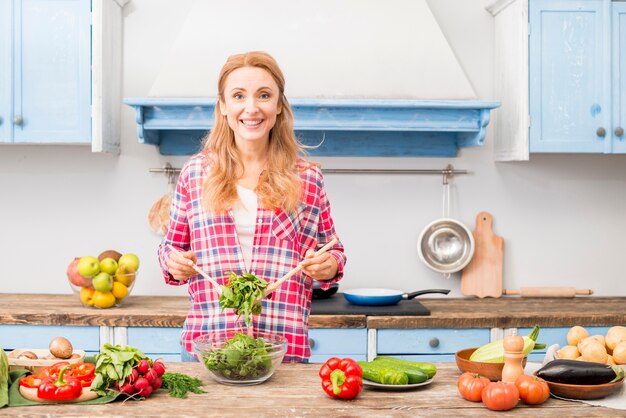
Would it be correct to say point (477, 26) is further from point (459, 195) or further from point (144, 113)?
point (144, 113)

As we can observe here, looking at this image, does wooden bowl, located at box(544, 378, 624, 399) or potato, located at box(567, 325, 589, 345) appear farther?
potato, located at box(567, 325, 589, 345)

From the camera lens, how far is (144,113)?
12.0 ft

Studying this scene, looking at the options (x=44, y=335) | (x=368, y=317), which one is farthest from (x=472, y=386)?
(x=44, y=335)

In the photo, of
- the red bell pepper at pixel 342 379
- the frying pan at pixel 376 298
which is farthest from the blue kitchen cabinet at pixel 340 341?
the red bell pepper at pixel 342 379

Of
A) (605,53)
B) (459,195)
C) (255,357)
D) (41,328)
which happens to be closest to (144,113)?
(41,328)

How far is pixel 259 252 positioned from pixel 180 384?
51 cm

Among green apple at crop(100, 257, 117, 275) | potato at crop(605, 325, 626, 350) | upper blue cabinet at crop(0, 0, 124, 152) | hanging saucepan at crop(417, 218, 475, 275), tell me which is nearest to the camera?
potato at crop(605, 325, 626, 350)

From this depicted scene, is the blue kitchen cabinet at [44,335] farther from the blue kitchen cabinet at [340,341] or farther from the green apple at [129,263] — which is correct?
the blue kitchen cabinet at [340,341]

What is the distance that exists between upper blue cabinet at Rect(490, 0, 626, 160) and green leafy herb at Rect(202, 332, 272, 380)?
2.17 metres

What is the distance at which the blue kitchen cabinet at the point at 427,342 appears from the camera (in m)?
3.43

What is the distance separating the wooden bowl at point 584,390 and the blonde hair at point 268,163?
0.91 m

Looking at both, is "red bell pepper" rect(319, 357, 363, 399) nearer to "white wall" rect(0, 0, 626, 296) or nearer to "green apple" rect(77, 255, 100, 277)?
"green apple" rect(77, 255, 100, 277)

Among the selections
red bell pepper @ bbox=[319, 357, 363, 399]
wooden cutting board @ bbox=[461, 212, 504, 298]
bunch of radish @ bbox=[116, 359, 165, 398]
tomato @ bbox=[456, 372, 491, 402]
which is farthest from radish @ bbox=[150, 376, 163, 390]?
wooden cutting board @ bbox=[461, 212, 504, 298]

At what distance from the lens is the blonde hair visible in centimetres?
232
